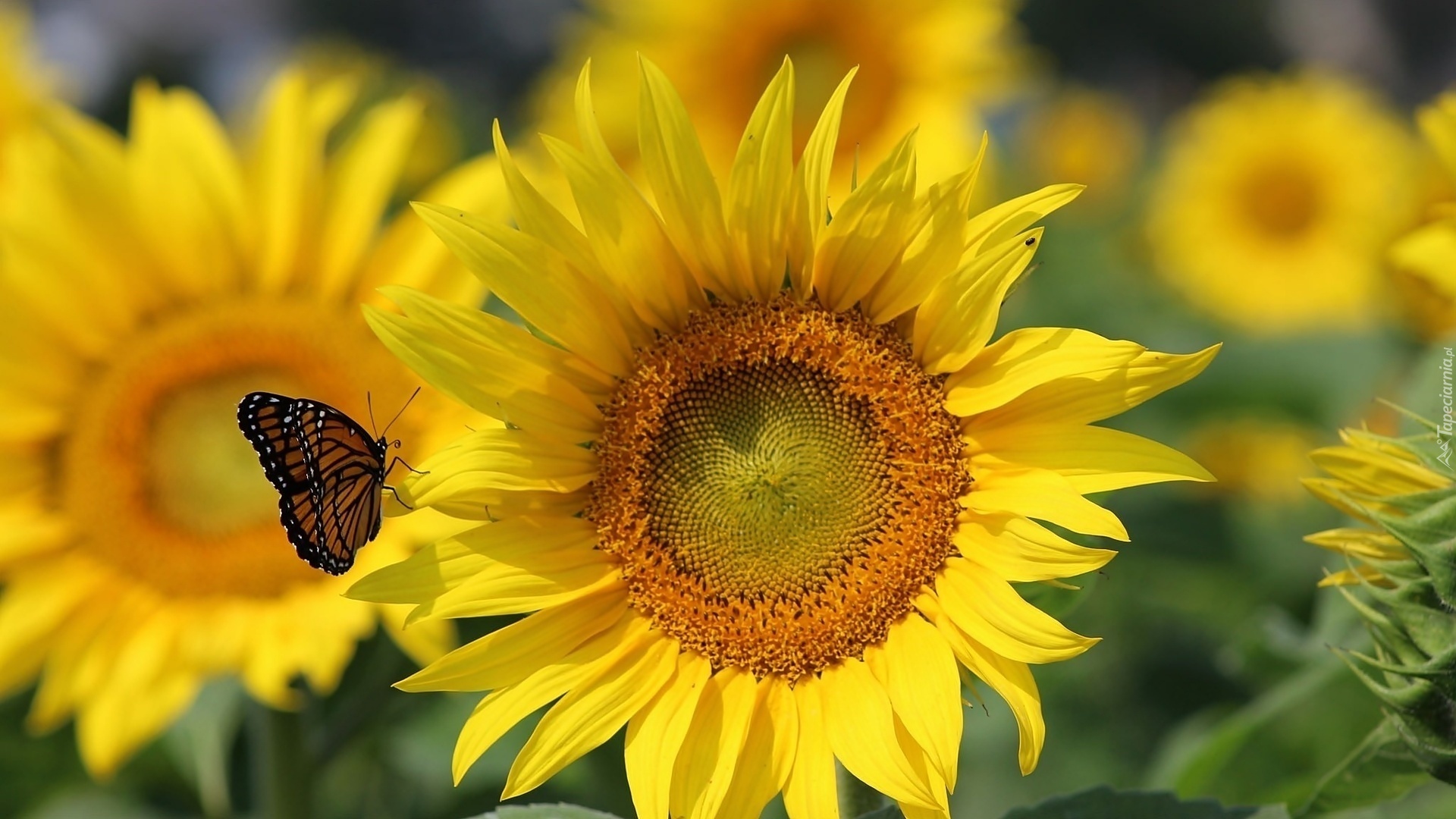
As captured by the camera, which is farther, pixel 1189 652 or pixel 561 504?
pixel 1189 652

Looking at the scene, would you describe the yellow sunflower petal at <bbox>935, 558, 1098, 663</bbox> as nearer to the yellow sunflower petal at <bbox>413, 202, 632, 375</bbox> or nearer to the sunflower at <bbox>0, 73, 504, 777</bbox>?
the yellow sunflower petal at <bbox>413, 202, 632, 375</bbox>

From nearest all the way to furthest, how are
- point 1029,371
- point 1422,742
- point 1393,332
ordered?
point 1422,742
point 1029,371
point 1393,332

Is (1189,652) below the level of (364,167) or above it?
below

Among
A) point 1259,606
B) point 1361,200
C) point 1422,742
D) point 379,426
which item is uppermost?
point 1422,742

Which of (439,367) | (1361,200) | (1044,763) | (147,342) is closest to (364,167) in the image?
(147,342)

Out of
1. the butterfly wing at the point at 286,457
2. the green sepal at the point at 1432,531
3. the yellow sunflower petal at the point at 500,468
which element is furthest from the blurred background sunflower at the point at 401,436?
the yellow sunflower petal at the point at 500,468

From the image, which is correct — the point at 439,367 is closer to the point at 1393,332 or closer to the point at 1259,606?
the point at 1259,606

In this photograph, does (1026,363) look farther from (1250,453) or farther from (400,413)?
(1250,453)
